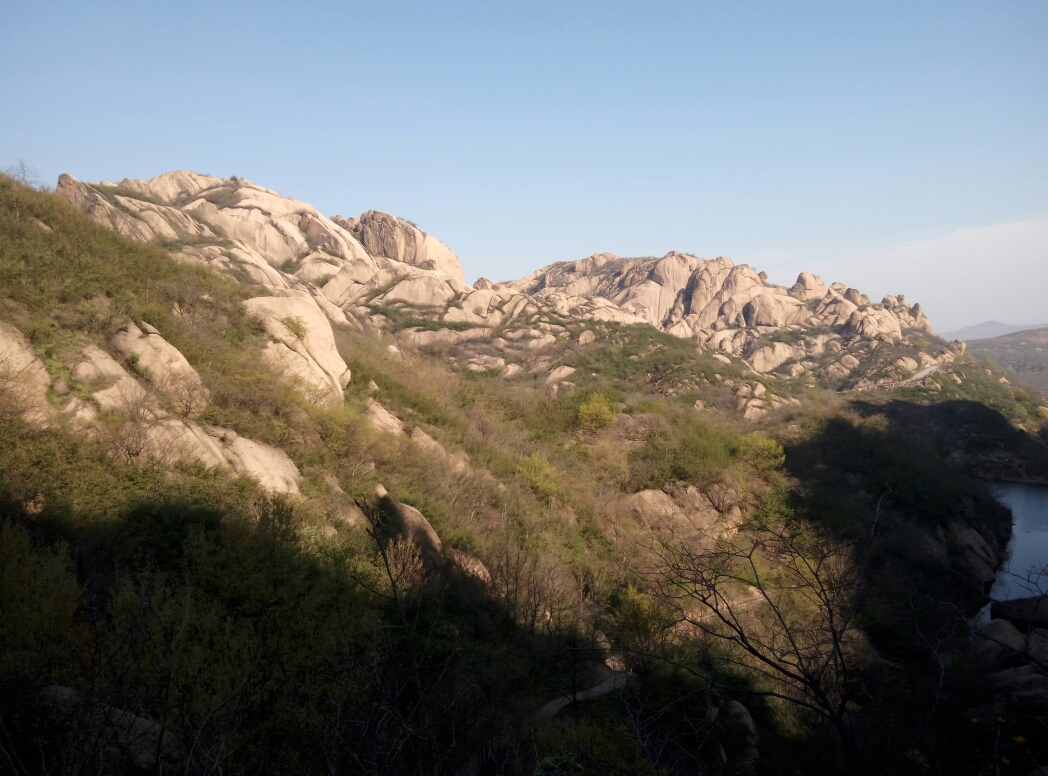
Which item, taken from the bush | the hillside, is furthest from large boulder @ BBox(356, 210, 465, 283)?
the bush

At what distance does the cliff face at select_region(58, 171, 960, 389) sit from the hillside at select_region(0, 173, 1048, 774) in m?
3.43

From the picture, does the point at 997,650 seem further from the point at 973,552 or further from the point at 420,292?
the point at 420,292

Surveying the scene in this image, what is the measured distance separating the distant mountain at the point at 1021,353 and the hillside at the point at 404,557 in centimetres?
12274

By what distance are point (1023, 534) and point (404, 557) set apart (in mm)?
43529

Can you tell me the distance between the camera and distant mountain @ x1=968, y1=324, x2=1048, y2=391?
126 metres

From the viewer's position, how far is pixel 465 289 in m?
63.9

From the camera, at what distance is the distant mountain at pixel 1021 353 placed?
12606cm

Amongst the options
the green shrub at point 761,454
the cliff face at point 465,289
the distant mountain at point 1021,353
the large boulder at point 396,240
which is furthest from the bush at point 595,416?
the distant mountain at point 1021,353

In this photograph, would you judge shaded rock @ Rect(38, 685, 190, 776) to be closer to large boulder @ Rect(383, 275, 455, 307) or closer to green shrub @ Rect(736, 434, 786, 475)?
green shrub @ Rect(736, 434, 786, 475)

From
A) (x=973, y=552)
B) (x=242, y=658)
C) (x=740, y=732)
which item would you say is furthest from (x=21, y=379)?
(x=973, y=552)

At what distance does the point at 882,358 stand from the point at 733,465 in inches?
2643

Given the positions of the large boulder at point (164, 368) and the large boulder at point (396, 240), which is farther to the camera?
the large boulder at point (396, 240)

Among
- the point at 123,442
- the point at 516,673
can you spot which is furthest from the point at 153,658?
the point at 516,673

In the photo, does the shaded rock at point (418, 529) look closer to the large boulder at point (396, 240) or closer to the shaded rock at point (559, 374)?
the shaded rock at point (559, 374)
